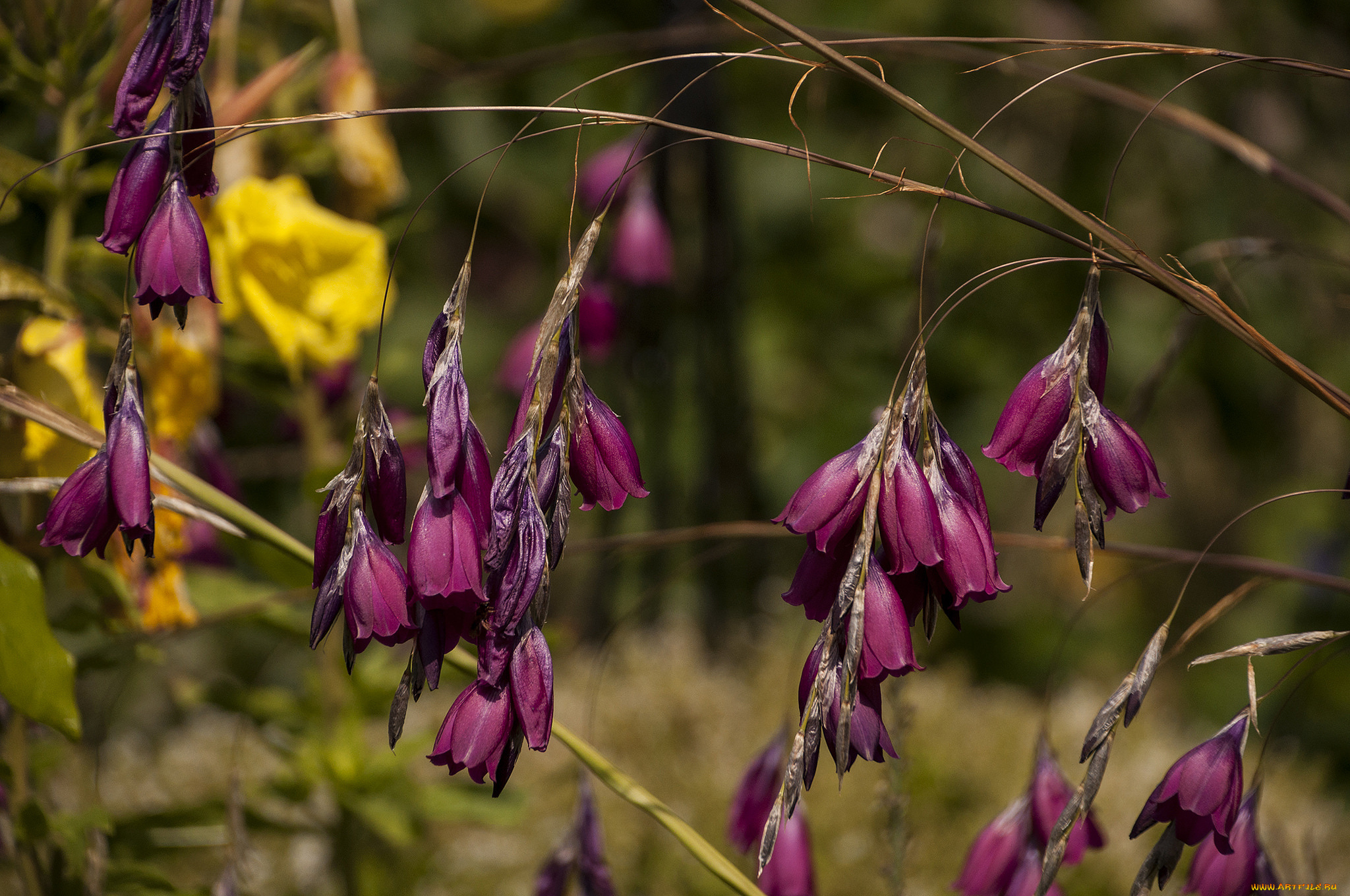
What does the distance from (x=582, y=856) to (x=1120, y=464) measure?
400 millimetres

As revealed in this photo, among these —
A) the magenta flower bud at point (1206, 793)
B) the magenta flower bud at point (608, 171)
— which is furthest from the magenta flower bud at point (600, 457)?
the magenta flower bud at point (608, 171)

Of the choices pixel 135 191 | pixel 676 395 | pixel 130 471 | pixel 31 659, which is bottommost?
pixel 676 395

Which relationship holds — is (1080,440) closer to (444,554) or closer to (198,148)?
(444,554)

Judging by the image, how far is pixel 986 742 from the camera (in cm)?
123

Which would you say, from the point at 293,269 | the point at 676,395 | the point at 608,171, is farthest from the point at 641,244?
the point at 676,395

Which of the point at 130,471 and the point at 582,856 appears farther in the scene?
the point at 582,856

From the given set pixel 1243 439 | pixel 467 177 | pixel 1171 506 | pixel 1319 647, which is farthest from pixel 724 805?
pixel 1171 506

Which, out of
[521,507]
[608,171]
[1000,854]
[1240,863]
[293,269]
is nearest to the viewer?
[521,507]

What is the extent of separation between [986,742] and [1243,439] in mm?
1183

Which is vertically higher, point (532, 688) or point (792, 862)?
point (532, 688)

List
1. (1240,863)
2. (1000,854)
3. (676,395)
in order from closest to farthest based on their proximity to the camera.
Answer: (1240,863) → (1000,854) → (676,395)

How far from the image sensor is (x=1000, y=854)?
0.56 m

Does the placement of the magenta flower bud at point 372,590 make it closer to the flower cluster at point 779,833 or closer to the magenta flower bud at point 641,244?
the flower cluster at point 779,833

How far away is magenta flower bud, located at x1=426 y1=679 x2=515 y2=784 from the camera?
360 mm
